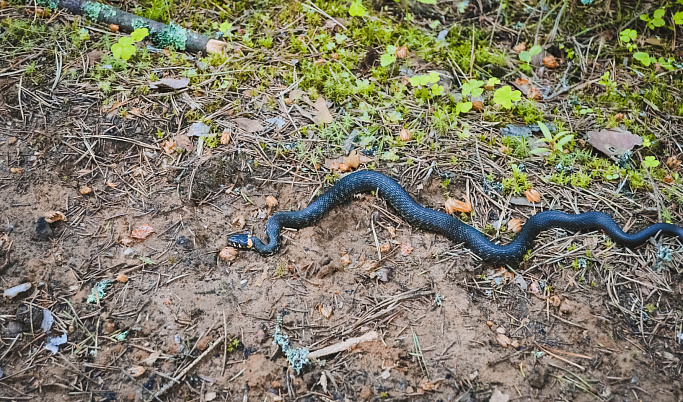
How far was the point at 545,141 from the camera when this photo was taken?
518 cm

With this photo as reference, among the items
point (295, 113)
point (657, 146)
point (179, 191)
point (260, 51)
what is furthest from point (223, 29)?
point (657, 146)

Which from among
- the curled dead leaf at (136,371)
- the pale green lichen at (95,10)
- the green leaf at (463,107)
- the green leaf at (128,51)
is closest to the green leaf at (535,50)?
the green leaf at (463,107)

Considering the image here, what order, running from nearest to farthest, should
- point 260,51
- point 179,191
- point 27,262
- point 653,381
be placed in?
point 653,381
point 27,262
point 179,191
point 260,51

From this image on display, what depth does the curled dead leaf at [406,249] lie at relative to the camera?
4375 mm

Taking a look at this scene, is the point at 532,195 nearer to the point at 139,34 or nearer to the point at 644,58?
the point at 644,58

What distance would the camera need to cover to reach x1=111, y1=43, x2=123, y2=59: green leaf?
5.17m

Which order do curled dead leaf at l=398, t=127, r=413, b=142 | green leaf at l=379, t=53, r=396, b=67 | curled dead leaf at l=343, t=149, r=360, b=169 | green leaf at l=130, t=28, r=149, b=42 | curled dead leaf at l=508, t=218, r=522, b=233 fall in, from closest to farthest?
curled dead leaf at l=508, t=218, r=522, b=233
curled dead leaf at l=343, t=149, r=360, b=169
curled dead leaf at l=398, t=127, r=413, b=142
green leaf at l=130, t=28, r=149, b=42
green leaf at l=379, t=53, r=396, b=67

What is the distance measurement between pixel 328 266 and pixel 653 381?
2.75m

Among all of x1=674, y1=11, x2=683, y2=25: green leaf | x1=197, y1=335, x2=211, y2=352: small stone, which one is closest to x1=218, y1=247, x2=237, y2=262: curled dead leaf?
x1=197, y1=335, x2=211, y2=352: small stone

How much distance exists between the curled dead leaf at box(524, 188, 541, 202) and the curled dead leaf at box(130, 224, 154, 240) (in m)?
3.82

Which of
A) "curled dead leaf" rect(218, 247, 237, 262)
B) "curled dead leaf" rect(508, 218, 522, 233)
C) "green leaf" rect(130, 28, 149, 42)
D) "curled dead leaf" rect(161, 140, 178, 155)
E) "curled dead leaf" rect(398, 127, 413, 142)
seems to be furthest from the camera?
"green leaf" rect(130, 28, 149, 42)

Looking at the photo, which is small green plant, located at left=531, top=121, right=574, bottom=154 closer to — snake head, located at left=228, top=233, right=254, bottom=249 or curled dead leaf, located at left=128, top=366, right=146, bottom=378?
snake head, located at left=228, top=233, right=254, bottom=249

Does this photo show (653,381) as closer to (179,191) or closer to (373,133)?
(373,133)

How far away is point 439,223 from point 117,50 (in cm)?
411
